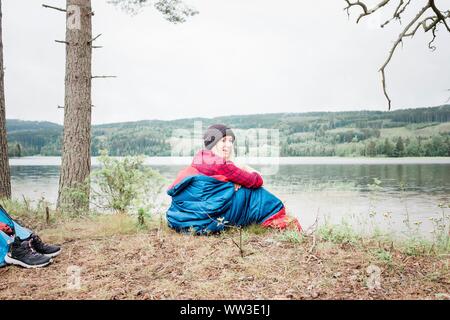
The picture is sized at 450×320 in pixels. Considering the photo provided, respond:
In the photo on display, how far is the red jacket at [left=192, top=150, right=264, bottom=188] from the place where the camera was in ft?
14.7

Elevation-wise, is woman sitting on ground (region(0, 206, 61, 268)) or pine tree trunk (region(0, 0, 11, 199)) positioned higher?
pine tree trunk (region(0, 0, 11, 199))

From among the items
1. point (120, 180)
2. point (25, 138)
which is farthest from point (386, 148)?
point (120, 180)

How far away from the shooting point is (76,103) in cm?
686

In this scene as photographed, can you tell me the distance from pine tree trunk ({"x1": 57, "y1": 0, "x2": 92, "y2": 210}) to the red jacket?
3126 mm

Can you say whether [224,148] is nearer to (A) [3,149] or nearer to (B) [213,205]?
(B) [213,205]

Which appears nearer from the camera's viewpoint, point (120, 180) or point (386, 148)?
point (120, 180)

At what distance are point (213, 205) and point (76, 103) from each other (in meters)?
3.99

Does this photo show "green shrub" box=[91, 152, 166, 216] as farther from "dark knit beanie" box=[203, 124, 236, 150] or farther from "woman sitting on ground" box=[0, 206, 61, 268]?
"woman sitting on ground" box=[0, 206, 61, 268]

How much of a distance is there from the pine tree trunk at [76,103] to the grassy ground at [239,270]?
100 inches

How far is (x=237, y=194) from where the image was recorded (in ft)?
15.0

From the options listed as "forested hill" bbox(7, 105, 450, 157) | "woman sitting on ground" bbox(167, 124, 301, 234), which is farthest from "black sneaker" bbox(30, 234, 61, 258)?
"forested hill" bbox(7, 105, 450, 157)

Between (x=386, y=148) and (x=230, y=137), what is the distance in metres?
82.3
